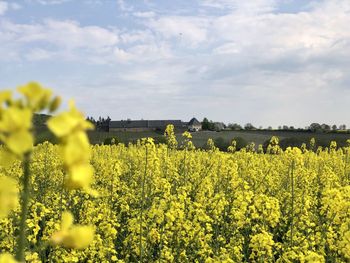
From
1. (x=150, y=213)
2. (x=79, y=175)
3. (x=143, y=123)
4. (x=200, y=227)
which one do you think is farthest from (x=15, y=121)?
(x=143, y=123)

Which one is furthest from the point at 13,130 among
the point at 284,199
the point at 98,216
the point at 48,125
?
the point at 284,199

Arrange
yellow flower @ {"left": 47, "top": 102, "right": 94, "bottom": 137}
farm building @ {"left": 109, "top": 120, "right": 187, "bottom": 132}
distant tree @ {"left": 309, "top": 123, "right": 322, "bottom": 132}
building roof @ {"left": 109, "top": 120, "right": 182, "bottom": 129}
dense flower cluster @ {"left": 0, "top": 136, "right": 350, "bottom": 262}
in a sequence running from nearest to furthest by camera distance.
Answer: yellow flower @ {"left": 47, "top": 102, "right": 94, "bottom": 137} < dense flower cluster @ {"left": 0, "top": 136, "right": 350, "bottom": 262} < distant tree @ {"left": 309, "top": 123, "right": 322, "bottom": 132} < farm building @ {"left": 109, "top": 120, "right": 187, "bottom": 132} < building roof @ {"left": 109, "top": 120, "right": 182, "bottom": 129}

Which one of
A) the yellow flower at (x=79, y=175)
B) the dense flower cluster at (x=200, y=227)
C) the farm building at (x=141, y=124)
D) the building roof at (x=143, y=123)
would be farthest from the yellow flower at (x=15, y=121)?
the building roof at (x=143, y=123)

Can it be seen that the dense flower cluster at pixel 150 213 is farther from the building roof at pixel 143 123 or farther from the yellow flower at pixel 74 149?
the building roof at pixel 143 123

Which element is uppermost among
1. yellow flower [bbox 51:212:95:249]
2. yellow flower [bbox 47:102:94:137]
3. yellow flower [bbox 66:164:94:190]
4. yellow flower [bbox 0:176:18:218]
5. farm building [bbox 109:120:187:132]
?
farm building [bbox 109:120:187:132]

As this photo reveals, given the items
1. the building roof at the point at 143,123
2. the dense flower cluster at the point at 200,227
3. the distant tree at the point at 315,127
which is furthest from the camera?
the building roof at the point at 143,123

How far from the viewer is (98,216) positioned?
644 cm

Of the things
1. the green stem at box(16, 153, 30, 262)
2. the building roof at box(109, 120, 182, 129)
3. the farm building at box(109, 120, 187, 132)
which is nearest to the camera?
the green stem at box(16, 153, 30, 262)

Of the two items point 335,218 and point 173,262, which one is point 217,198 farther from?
point 335,218

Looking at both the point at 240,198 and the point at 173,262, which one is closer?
the point at 173,262

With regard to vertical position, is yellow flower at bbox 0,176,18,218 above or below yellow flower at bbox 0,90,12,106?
below

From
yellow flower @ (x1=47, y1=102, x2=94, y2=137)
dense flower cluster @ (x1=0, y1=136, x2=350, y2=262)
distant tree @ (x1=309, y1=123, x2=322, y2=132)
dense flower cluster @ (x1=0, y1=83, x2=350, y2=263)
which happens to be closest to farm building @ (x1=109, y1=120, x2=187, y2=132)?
distant tree @ (x1=309, y1=123, x2=322, y2=132)

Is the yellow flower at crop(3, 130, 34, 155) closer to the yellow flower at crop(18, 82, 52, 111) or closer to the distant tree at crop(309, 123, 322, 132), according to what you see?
the yellow flower at crop(18, 82, 52, 111)

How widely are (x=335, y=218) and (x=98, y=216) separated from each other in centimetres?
298
